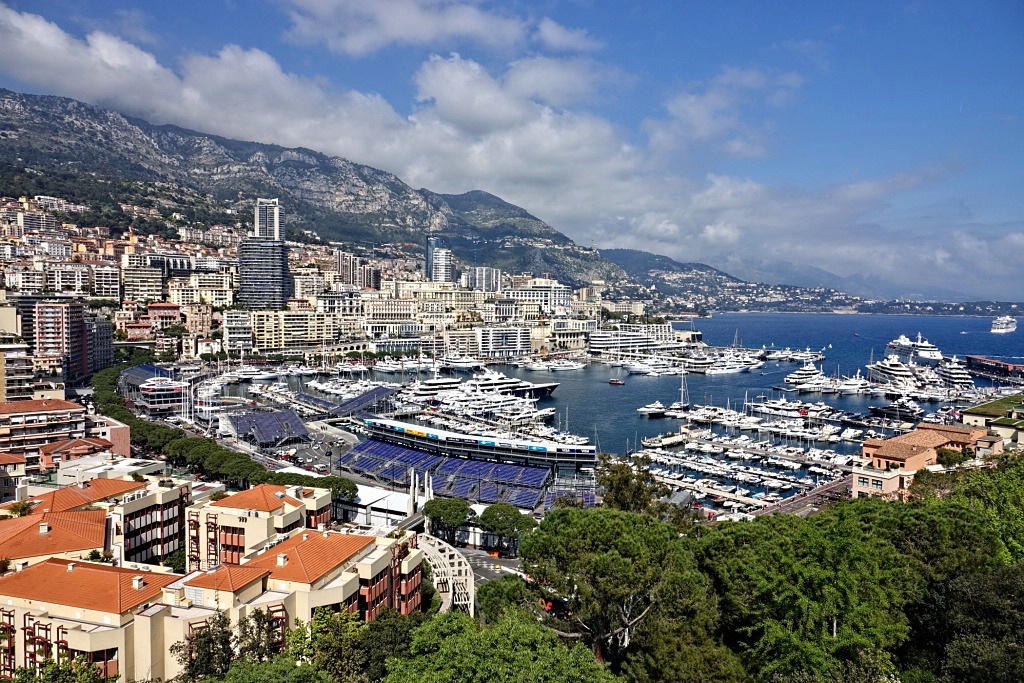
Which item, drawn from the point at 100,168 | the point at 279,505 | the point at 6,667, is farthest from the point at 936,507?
the point at 100,168

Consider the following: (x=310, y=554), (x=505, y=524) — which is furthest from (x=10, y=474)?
(x=505, y=524)

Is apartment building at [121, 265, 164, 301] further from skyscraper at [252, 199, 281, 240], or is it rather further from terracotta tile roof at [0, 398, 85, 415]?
terracotta tile roof at [0, 398, 85, 415]

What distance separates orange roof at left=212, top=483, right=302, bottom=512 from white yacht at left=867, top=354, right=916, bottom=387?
45.2 metres

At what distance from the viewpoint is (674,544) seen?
973cm

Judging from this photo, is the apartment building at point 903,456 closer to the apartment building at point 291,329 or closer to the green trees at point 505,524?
the green trees at point 505,524

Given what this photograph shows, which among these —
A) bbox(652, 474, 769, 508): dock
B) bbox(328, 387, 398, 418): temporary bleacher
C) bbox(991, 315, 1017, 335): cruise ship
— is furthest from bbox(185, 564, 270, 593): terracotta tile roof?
bbox(991, 315, 1017, 335): cruise ship

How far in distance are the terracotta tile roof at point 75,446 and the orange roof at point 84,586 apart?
1069cm

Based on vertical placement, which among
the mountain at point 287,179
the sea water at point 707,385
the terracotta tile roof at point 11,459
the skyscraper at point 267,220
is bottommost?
the sea water at point 707,385

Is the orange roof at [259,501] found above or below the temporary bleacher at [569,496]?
above

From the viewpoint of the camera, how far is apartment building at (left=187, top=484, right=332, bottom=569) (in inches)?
484

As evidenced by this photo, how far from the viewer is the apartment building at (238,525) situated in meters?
12.3

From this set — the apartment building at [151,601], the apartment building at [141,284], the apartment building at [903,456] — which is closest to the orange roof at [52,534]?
the apartment building at [151,601]

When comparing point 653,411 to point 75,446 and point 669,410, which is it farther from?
point 75,446

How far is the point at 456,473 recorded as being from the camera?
75.0ft
